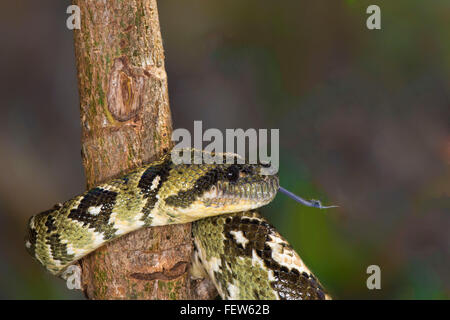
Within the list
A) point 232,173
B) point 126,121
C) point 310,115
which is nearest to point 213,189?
point 232,173

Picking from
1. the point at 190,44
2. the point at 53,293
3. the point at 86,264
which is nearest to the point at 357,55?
the point at 190,44

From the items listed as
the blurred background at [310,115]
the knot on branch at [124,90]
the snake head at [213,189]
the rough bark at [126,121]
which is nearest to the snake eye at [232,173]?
the snake head at [213,189]

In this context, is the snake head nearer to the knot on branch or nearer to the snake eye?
the snake eye

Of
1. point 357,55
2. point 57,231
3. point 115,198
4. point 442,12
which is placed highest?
point 442,12

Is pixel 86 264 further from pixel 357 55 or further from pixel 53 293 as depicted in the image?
pixel 357 55

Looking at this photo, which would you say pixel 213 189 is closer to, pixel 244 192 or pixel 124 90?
pixel 244 192
